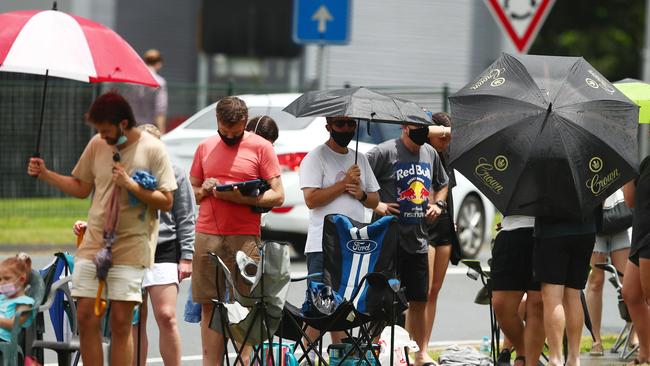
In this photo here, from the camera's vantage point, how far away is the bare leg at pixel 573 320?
353 inches

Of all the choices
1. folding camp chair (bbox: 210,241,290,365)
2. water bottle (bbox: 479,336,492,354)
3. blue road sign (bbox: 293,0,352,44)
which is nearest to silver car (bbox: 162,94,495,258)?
blue road sign (bbox: 293,0,352,44)

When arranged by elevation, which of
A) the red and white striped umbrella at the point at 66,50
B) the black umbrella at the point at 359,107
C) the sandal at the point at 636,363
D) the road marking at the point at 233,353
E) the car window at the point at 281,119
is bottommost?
the road marking at the point at 233,353

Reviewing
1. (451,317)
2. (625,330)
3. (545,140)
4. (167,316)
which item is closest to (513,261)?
(545,140)

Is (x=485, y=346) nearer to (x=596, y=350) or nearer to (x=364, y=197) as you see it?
(x=596, y=350)

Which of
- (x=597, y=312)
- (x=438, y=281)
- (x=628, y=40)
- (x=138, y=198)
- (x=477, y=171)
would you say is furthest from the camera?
(x=628, y=40)

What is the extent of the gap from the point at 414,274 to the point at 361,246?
3.24ft

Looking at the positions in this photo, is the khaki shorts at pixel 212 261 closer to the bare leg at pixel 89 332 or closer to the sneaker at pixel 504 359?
the bare leg at pixel 89 332

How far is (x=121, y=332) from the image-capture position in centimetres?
764

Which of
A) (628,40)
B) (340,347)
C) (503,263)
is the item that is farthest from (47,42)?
(628,40)

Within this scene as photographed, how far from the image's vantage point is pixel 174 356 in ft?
28.6

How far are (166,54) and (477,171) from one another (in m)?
16.8

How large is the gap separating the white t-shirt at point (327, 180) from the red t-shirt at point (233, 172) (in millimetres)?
586

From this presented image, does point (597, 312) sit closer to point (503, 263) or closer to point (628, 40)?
point (503, 263)

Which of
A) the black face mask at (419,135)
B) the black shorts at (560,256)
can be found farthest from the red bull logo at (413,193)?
the black shorts at (560,256)
